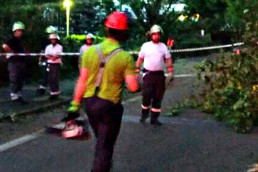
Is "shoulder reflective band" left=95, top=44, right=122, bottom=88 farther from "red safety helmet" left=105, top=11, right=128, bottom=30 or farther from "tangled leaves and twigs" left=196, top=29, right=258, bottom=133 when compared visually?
"tangled leaves and twigs" left=196, top=29, right=258, bottom=133

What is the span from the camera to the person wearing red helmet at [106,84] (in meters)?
5.85

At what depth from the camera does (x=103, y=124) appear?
19.5 ft

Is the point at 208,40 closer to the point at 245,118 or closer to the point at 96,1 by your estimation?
the point at 96,1

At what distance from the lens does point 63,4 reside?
21.1 meters

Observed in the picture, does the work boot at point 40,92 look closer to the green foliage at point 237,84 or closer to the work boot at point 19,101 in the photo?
the work boot at point 19,101

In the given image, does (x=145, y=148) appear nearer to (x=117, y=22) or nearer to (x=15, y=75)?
(x=117, y=22)

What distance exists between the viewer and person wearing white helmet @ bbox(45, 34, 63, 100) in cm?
1360

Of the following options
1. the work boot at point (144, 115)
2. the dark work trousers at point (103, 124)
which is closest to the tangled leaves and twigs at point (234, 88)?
the work boot at point (144, 115)

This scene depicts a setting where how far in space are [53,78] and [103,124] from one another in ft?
25.6

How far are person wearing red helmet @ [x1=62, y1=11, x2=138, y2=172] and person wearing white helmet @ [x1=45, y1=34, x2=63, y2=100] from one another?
25.1 feet

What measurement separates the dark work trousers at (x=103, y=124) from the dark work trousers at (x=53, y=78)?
767 centimetres

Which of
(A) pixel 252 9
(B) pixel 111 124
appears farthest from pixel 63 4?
(B) pixel 111 124

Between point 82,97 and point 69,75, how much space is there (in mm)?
12412

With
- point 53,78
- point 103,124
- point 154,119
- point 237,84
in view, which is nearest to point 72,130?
point 103,124
